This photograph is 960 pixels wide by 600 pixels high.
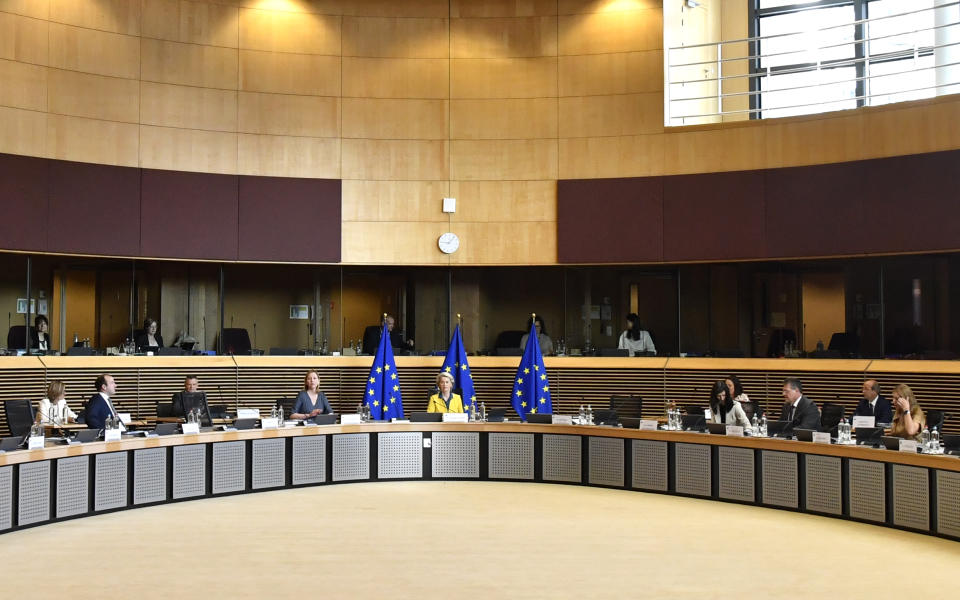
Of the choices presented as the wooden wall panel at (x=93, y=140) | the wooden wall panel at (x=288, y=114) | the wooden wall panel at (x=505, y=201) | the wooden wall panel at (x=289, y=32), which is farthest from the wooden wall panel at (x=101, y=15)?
the wooden wall panel at (x=505, y=201)

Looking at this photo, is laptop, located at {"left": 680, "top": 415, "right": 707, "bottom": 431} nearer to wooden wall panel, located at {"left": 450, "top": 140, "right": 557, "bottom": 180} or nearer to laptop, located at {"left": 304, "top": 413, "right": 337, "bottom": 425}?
laptop, located at {"left": 304, "top": 413, "right": 337, "bottom": 425}

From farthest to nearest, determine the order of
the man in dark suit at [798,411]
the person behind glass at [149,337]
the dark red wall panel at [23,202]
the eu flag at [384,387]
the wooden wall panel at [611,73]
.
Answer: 1. the wooden wall panel at [611,73]
2. the person behind glass at [149,337]
3. the dark red wall panel at [23,202]
4. the eu flag at [384,387]
5. the man in dark suit at [798,411]

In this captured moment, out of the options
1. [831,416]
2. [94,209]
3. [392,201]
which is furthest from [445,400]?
[94,209]

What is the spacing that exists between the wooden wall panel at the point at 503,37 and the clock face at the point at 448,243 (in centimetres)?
263

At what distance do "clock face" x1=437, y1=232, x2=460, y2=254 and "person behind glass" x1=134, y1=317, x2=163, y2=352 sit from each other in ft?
13.2

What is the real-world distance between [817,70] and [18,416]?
34.5ft

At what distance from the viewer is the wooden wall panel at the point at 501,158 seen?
13.5 metres

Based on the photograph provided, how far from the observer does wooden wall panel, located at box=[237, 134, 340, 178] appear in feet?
43.3

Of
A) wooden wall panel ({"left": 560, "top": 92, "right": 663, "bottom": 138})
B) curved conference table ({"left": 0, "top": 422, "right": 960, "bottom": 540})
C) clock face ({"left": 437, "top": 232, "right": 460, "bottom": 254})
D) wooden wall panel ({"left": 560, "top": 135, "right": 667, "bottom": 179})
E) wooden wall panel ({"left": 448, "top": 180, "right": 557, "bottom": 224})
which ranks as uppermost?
wooden wall panel ({"left": 560, "top": 92, "right": 663, "bottom": 138})

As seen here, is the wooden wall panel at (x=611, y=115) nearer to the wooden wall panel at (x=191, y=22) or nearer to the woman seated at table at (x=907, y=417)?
the wooden wall panel at (x=191, y=22)

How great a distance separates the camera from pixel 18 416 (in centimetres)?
987

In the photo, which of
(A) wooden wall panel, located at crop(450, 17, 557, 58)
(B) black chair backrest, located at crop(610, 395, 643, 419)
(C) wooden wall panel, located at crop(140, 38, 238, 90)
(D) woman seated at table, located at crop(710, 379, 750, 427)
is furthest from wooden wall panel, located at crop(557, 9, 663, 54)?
(D) woman seated at table, located at crop(710, 379, 750, 427)

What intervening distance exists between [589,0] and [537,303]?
437 cm

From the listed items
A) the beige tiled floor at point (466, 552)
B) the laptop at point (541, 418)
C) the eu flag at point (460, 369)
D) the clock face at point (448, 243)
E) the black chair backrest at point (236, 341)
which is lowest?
the beige tiled floor at point (466, 552)
